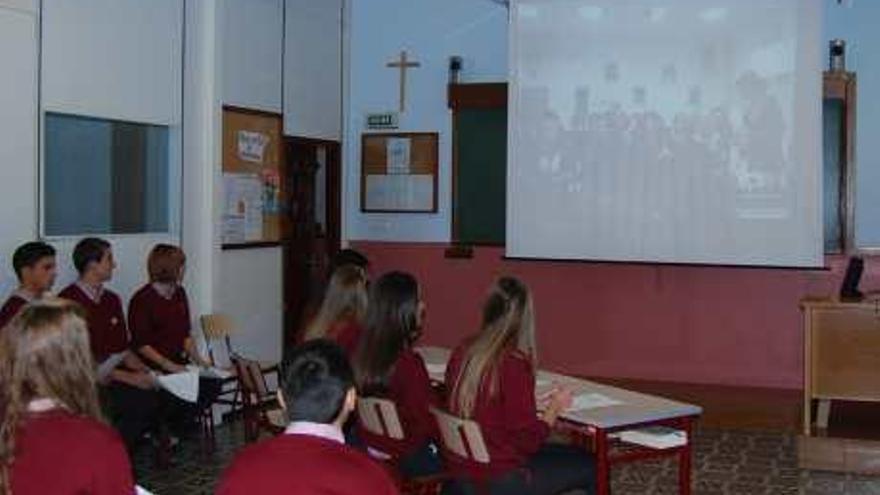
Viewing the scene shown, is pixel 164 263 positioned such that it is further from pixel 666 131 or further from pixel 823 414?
pixel 823 414

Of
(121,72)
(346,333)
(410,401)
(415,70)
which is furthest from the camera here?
(415,70)

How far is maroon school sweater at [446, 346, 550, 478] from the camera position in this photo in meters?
3.97

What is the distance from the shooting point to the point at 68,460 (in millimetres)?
2473

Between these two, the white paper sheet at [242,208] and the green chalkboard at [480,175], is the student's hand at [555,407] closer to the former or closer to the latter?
the white paper sheet at [242,208]

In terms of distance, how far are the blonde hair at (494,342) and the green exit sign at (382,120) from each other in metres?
4.85

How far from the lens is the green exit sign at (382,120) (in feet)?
29.2

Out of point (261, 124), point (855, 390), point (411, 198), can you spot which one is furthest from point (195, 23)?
point (855, 390)

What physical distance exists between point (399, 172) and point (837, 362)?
12.7ft

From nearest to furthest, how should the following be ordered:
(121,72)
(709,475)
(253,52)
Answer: (709,475), (121,72), (253,52)

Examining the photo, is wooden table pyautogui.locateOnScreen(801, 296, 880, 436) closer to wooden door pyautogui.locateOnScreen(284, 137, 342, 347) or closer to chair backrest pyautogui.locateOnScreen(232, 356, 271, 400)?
chair backrest pyautogui.locateOnScreen(232, 356, 271, 400)

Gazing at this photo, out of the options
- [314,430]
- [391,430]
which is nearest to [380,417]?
[391,430]

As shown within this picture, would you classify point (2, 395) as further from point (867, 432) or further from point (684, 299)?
point (684, 299)

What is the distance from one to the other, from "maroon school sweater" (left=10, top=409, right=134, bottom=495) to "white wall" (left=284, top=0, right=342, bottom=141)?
5.79 metres

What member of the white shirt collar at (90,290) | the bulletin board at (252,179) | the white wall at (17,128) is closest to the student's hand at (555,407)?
the white shirt collar at (90,290)
